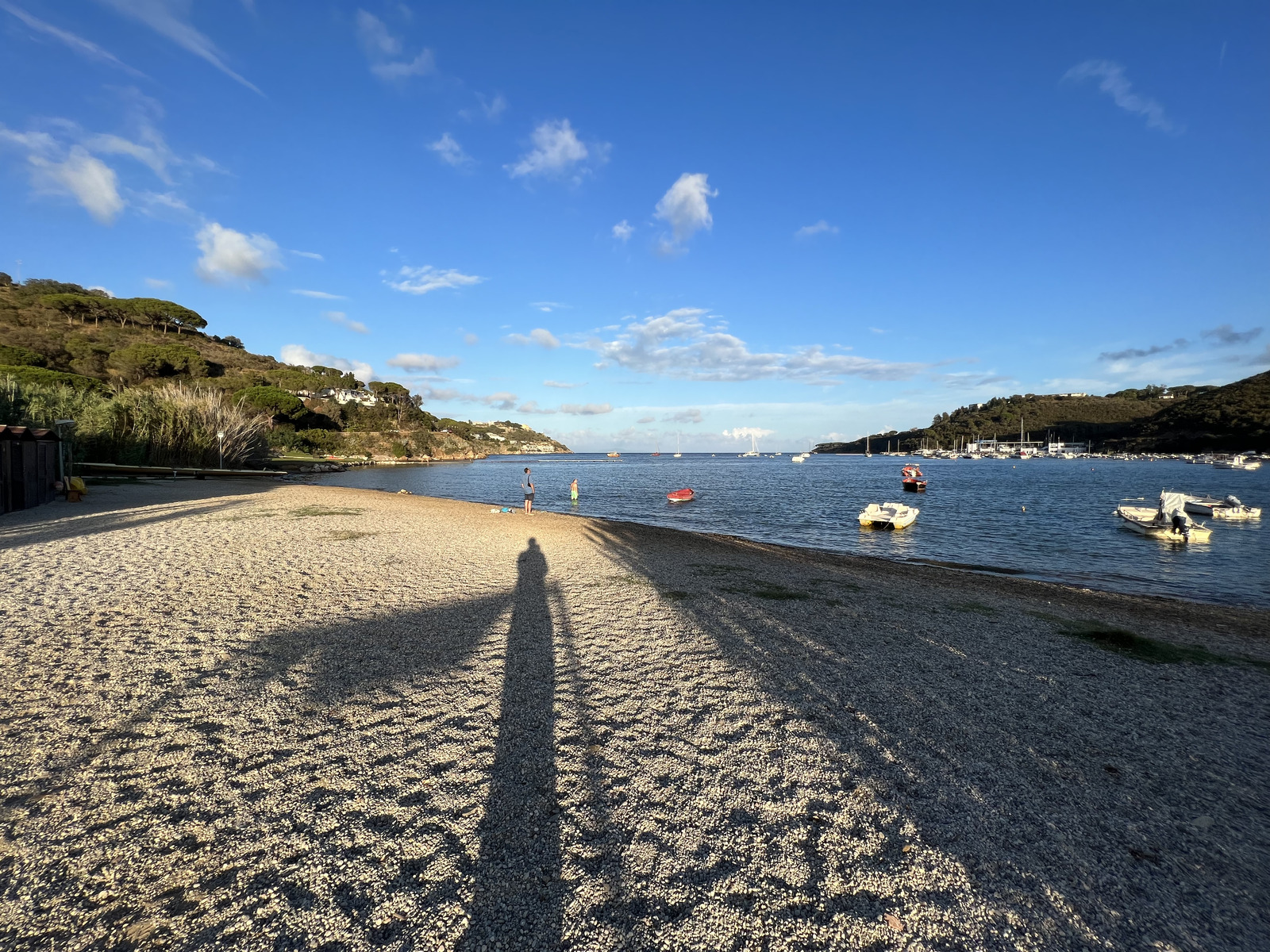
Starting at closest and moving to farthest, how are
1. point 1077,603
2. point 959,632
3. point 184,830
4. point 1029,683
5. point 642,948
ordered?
point 642,948 < point 184,830 < point 1029,683 < point 959,632 < point 1077,603

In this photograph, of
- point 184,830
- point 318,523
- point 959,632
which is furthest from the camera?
point 318,523

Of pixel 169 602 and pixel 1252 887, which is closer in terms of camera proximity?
pixel 1252 887

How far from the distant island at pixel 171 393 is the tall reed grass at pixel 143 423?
0.08m

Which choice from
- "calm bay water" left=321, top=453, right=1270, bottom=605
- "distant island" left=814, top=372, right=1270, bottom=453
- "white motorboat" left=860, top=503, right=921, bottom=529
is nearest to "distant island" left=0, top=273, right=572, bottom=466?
"calm bay water" left=321, top=453, right=1270, bottom=605

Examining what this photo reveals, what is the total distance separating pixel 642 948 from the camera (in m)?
2.64

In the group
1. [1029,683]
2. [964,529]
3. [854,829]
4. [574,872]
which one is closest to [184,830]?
[574,872]

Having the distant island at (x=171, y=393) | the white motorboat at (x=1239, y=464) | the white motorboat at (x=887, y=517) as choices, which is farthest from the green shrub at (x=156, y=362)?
the white motorboat at (x=1239, y=464)

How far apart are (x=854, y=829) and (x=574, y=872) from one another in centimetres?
184

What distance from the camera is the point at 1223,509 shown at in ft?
83.6

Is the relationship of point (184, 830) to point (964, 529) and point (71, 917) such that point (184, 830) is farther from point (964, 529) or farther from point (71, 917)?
point (964, 529)

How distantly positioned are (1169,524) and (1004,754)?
23.1 metres

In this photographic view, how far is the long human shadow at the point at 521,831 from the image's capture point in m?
2.71

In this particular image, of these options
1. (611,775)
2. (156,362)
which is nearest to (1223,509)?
(611,775)

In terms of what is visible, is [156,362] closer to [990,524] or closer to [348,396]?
[348,396]
